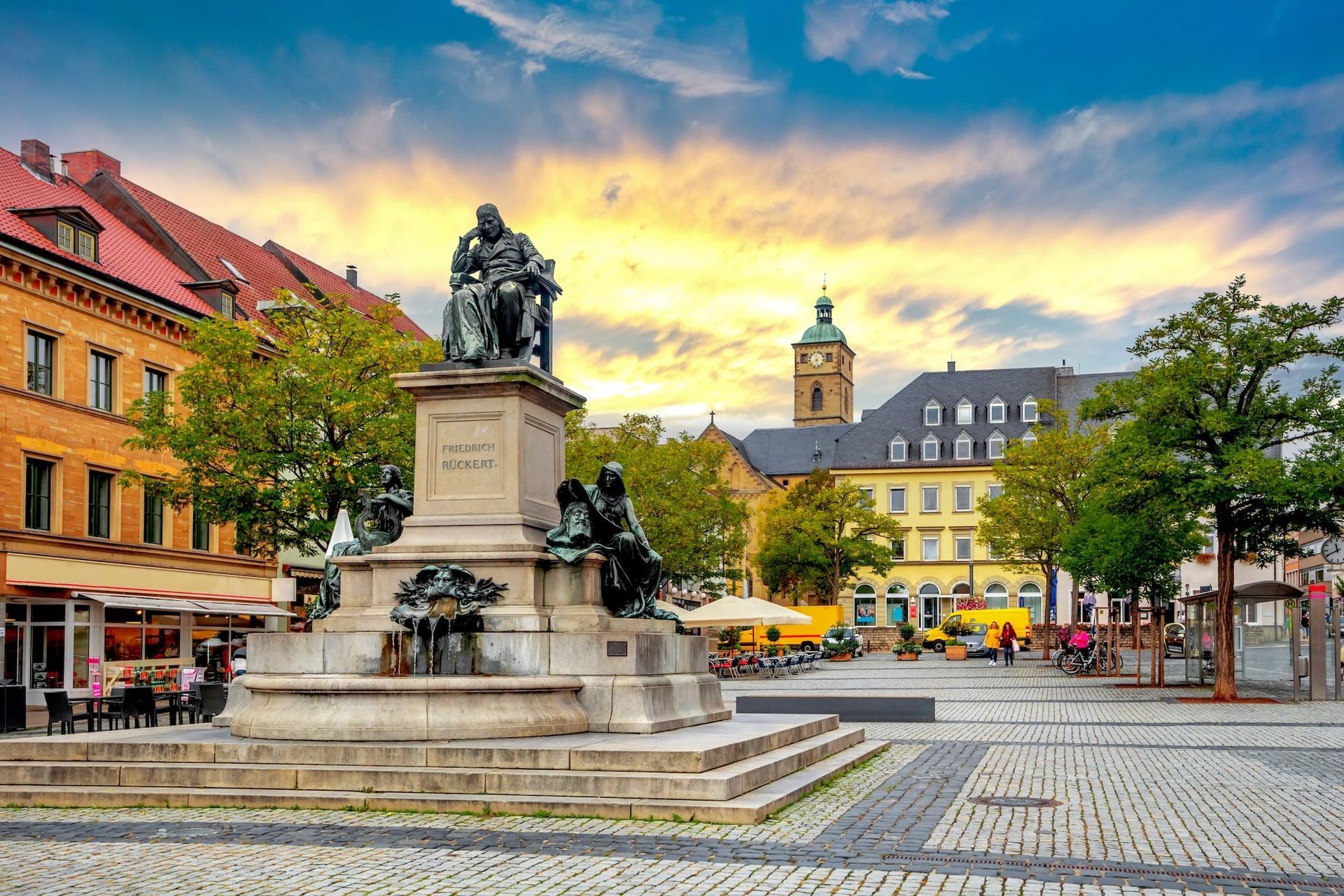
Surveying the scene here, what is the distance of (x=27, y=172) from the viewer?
133 feet

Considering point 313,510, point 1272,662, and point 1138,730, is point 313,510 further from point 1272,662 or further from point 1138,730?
point 1272,662

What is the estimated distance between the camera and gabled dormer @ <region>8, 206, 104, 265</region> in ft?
122

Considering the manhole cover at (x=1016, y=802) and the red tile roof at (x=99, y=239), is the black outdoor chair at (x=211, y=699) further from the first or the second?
the red tile roof at (x=99, y=239)

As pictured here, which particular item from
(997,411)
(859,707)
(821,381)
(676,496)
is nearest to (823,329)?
(821,381)

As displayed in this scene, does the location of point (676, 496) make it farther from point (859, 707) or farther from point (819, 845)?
point (819, 845)

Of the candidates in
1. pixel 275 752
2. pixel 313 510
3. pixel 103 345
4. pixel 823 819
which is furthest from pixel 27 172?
pixel 823 819

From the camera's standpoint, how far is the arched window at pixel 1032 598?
93.2m

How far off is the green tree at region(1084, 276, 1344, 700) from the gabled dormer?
26.5 meters

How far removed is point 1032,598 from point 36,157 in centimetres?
6891

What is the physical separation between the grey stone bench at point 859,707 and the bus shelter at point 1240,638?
963 centimetres

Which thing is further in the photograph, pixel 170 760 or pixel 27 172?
pixel 27 172

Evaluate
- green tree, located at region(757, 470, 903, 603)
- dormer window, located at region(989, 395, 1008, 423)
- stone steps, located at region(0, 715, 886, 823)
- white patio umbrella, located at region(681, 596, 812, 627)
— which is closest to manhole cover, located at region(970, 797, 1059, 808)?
stone steps, located at region(0, 715, 886, 823)

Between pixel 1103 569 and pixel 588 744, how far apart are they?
2532cm

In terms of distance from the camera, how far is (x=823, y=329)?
493 feet
